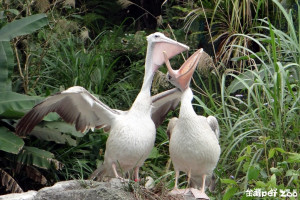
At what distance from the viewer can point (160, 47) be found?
282 inches

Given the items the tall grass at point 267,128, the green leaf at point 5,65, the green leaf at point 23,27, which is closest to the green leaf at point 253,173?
the tall grass at point 267,128

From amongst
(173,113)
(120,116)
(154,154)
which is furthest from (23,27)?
(173,113)

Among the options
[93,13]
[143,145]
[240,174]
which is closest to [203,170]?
[143,145]

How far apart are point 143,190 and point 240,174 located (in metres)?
1.91

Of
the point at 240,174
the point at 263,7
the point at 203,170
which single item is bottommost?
the point at 240,174

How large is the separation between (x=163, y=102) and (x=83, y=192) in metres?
2.19

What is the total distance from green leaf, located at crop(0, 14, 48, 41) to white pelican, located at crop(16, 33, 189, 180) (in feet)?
4.35

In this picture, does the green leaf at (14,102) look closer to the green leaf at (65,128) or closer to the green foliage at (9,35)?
the green foliage at (9,35)

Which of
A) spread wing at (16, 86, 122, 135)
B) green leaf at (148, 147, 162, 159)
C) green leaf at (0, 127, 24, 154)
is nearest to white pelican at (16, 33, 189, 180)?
spread wing at (16, 86, 122, 135)

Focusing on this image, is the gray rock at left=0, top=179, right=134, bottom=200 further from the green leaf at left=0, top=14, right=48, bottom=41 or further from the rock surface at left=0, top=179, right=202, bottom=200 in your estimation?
the green leaf at left=0, top=14, right=48, bottom=41

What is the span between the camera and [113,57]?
33.9ft

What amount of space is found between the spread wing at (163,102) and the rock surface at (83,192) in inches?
63.8

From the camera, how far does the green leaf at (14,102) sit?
7719mm

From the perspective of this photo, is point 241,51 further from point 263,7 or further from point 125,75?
point 125,75
